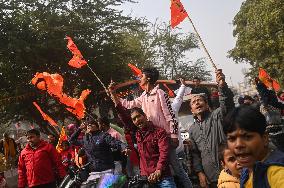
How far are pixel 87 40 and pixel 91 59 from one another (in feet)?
3.99

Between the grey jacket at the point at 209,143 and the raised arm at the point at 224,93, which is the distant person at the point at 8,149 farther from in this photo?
the raised arm at the point at 224,93

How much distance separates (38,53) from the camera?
19.4 metres

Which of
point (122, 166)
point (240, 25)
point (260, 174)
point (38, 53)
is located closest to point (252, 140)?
point (260, 174)

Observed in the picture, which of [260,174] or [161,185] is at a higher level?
[260,174]

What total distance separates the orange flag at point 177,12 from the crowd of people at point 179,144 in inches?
59.4

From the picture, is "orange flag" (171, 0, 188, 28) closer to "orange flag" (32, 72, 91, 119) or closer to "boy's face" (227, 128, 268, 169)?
"orange flag" (32, 72, 91, 119)

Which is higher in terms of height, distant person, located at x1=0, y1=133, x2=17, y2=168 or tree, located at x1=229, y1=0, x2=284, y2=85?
tree, located at x1=229, y1=0, x2=284, y2=85

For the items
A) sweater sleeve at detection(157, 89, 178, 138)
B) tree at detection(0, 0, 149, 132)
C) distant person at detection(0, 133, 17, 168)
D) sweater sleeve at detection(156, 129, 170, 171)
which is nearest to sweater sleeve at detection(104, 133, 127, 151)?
sweater sleeve at detection(157, 89, 178, 138)

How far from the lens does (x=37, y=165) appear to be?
7961 millimetres

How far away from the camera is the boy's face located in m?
2.44

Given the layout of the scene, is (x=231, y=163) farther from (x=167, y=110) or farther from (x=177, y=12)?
(x=177, y=12)

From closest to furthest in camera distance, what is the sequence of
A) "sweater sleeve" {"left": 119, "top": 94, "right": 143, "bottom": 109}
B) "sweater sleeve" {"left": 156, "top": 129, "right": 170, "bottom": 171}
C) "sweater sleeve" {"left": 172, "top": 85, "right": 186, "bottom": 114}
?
"sweater sleeve" {"left": 156, "top": 129, "right": 170, "bottom": 171} < "sweater sleeve" {"left": 119, "top": 94, "right": 143, "bottom": 109} < "sweater sleeve" {"left": 172, "top": 85, "right": 186, "bottom": 114}

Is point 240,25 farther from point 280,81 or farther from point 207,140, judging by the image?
point 207,140

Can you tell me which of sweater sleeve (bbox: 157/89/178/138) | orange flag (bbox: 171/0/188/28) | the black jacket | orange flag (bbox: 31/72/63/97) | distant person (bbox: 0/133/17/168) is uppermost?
orange flag (bbox: 171/0/188/28)
